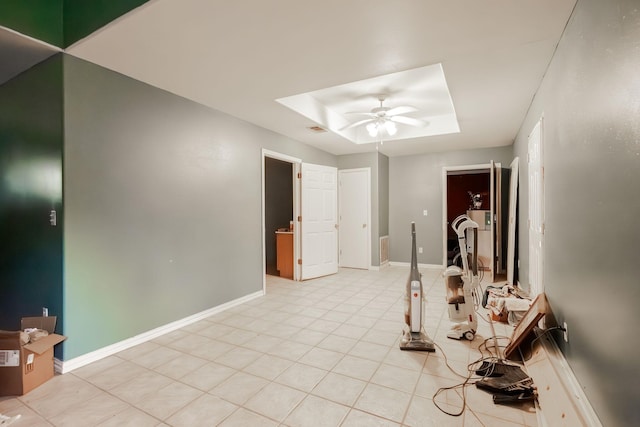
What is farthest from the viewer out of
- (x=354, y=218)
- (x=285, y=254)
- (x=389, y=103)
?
(x=354, y=218)

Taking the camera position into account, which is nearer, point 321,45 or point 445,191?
point 321,45

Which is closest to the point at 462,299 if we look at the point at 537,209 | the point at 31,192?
the point at 537,209

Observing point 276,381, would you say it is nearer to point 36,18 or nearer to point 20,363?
point 20,363

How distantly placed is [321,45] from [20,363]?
10.4ft

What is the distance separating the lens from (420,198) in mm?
6605

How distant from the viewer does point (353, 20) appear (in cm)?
200

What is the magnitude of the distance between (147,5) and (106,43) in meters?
0.70

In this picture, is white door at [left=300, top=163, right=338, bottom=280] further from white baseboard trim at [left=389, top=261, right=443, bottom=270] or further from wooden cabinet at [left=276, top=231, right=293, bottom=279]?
white baseboard trim at [left=389, top=261, right=443, bottom=270]

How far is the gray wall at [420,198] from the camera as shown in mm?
6367

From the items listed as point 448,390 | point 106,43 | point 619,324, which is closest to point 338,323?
point 448,390

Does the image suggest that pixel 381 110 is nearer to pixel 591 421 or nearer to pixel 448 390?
pixel 448 390

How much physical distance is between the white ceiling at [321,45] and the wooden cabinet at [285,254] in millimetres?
2755

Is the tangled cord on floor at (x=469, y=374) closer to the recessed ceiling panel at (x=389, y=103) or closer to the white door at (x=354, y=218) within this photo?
the recessed ceiling panel at (x=389, y=103)

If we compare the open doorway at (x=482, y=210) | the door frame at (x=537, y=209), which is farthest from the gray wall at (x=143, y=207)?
the open doorway at (x=482, y=210)
